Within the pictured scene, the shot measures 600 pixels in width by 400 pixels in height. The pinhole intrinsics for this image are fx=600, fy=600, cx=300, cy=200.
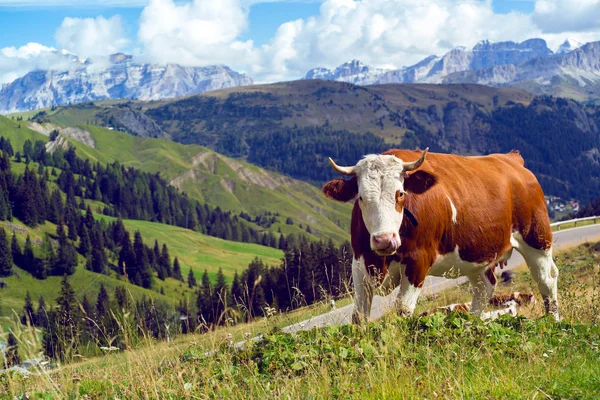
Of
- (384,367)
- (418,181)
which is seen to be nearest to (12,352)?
(384,367)

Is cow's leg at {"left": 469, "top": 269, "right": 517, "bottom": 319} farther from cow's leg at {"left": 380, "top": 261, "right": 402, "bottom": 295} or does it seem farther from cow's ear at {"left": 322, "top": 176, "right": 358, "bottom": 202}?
cow's ear at {"left": 322, "top": 176, "right": 358, "bottom": 202}

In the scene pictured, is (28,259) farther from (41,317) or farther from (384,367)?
(384,367)

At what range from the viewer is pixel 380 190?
9.41 m

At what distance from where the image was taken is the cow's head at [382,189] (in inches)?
350

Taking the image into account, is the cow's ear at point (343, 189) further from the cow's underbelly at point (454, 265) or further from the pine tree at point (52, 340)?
the pine tree at point (52, 340)

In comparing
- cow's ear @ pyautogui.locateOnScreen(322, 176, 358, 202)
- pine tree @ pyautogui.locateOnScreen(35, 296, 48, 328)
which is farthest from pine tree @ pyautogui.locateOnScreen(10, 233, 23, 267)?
cow's ear @ pyautogui.locateOnScreen(322, 176, 358, 202)

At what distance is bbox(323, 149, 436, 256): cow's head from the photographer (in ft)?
29.2

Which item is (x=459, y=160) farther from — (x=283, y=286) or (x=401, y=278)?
(x=283, y=286)

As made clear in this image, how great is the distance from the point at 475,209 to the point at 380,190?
2873mm

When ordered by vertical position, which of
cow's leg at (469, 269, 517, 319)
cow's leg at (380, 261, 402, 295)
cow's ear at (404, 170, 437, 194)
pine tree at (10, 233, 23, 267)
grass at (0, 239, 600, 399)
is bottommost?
pine tree at (10, 233, 23, 267)

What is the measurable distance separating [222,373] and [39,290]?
633ft

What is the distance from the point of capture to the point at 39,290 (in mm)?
182375

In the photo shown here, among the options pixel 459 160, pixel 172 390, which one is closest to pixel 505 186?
pixel 459 160

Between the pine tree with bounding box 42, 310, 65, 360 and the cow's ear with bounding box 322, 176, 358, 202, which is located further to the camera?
the cow's ear with bounding box 322, 176, 358, 202
